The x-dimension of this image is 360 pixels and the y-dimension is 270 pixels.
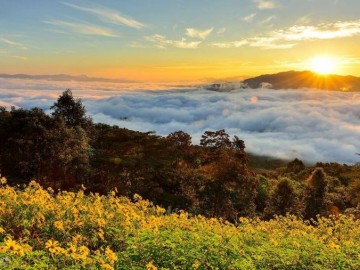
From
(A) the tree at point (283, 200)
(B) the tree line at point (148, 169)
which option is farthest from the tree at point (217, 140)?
(A) the tree at point (283, 200)

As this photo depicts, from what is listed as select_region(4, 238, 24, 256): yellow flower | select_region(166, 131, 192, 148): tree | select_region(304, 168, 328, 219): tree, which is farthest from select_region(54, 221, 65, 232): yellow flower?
select_region(304, 168, 328, 219): tree

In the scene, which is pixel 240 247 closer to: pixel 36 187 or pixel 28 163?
pixel 36 187

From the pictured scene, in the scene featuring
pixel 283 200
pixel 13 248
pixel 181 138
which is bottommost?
pixel 283 200

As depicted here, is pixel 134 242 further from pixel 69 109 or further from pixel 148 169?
pixel 69 109

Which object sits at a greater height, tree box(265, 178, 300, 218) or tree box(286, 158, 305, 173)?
tree box(265, 178, 300, 218)

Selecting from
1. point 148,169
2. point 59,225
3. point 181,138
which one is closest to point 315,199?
point 181,138

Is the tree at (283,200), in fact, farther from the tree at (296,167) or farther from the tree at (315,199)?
the tree at (296,167)

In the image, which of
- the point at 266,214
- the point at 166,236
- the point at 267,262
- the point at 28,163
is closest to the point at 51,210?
the point at 166,236

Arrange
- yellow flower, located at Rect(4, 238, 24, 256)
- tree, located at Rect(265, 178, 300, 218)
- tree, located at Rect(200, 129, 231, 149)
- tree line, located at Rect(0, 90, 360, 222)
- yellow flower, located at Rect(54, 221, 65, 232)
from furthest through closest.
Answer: tree, located at Rect(265, 178, 300, 218) → tree, located at Rect(200, 129, 231, 149) → tree line, located at Rect(0, 90, 360, 222) → yellow flower, located at Rect(54, 221, 65, 232) → yellow flower, located at Rect(4, 238, 24, 256)

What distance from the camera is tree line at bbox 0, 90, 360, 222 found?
71.8 feet

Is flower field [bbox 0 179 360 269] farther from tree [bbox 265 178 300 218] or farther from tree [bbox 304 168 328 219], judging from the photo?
tree [bbox 304 168 328 219]

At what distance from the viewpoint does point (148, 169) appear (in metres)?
29.7

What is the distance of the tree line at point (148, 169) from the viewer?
21.9 m

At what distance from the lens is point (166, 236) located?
8633mm
